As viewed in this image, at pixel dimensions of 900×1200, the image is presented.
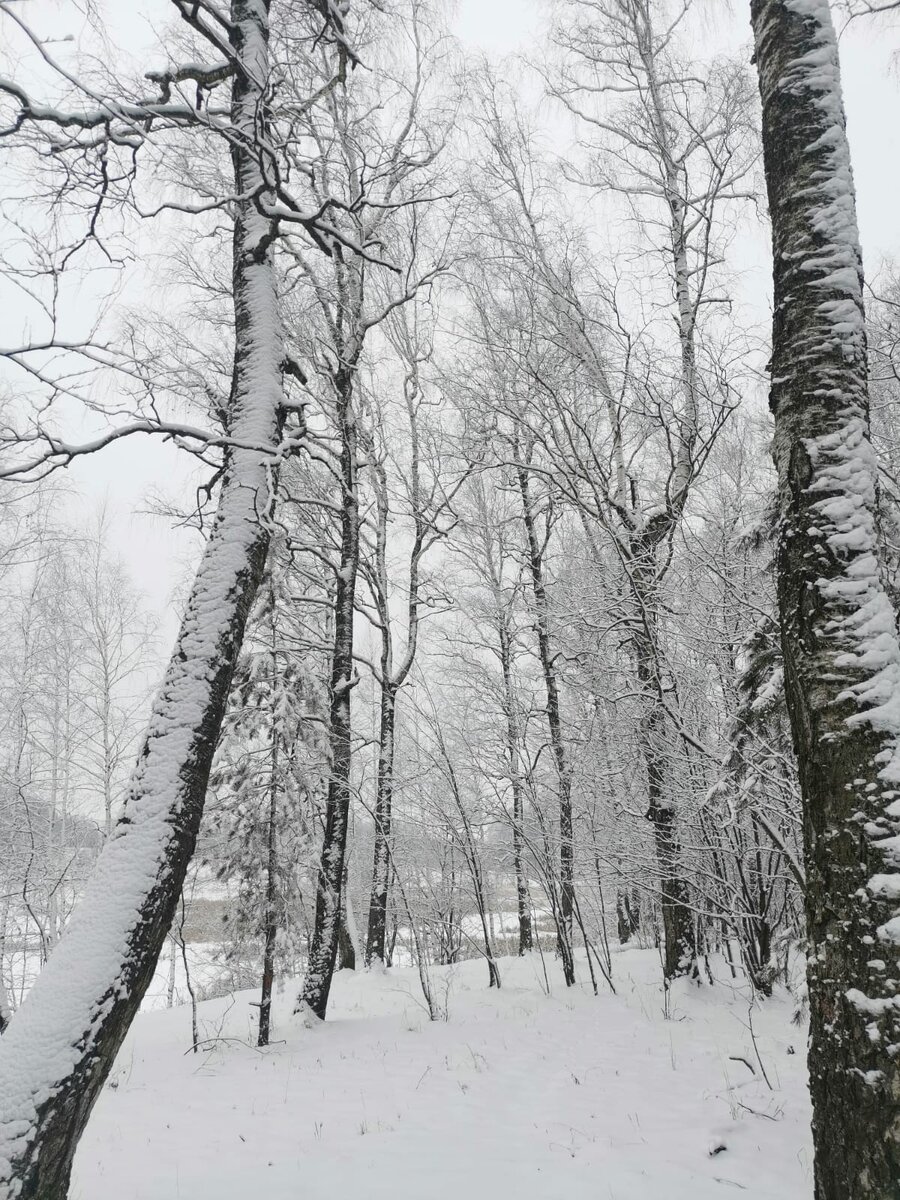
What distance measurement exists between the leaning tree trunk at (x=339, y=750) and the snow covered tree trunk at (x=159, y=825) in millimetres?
3734

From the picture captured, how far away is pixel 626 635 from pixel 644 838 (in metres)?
2.33

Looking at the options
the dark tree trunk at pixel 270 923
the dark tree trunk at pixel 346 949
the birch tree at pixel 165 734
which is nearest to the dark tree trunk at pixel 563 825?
the dark tree trunk at pixel 270 923

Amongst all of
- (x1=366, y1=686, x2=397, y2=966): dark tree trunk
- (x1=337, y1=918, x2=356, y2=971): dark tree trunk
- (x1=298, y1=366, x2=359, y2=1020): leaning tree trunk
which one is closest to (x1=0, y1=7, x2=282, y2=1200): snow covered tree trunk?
(x1=298, y1=366, x2=359, y2=1020): leaning tree trunk

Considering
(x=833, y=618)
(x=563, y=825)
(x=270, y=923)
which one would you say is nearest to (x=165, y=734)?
(x=833, y=618)

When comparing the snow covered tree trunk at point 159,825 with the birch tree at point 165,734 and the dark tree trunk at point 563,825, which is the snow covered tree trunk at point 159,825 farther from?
the dark tree trunk at point 563,825

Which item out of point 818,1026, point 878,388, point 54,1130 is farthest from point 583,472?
point 878,388

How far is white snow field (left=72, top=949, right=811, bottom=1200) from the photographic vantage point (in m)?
3.19

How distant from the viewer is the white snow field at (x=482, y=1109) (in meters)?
3.19

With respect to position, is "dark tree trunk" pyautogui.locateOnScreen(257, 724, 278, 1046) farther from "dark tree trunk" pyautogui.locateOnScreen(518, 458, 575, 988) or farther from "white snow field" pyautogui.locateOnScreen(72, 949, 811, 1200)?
"dark tree trunk" pyautogui.locateOnScreen(518, 458, 575, 988)

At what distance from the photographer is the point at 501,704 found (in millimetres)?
9242

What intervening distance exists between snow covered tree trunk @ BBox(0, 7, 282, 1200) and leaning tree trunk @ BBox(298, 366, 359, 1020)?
3.73 m

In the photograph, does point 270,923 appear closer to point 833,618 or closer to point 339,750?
point 339,750

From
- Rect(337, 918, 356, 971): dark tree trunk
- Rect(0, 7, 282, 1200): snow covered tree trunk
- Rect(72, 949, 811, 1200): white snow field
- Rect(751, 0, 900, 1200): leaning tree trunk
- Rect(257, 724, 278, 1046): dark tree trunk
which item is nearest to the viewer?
Rect(751, 0, 900, 1200): leaning tree trunk

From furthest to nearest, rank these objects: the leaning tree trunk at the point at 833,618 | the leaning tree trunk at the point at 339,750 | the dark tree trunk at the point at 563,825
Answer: the dark tree trunk at the point at 563,825
the leaning tree trunk at the point at 339,750
the leaning tree trunk at the point at 833,618
